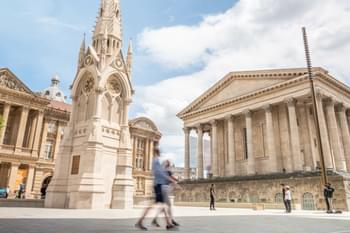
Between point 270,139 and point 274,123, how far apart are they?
3.66 meters

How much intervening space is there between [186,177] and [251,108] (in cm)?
1572

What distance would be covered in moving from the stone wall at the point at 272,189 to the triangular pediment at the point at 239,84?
472 inches

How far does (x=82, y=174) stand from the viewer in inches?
640

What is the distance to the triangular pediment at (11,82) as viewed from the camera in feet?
127

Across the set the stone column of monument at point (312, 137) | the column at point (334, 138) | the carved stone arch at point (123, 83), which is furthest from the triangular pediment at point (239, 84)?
the carved stone arch at point (123, 83)

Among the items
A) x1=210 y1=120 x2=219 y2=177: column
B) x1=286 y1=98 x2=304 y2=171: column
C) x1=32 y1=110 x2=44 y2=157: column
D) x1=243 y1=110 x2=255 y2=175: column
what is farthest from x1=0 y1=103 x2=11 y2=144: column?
x1=286 y1=98 x2=304 y2=171: column

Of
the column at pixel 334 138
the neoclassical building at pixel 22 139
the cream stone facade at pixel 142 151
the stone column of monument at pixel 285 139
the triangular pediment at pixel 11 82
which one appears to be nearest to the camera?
the column at pixel 334 138

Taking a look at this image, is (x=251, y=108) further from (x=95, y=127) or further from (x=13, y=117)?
(x=13, y=117)

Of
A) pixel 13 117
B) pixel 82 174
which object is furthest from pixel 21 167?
pixel 82 174

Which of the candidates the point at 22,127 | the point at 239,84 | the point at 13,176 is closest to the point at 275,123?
the point at 239,84

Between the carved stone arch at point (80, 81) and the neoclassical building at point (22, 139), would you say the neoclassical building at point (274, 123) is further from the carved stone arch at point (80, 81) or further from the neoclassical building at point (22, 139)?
the neoclassical building at point (22, 139)

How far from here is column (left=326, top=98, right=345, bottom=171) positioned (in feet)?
98.7

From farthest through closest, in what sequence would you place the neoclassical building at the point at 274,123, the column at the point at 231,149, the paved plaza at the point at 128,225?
the column at the point at 231,149, the neoclassical building at the point at 274,123, the paved plaza at the point at 128,225

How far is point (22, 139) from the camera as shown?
39219 mm
